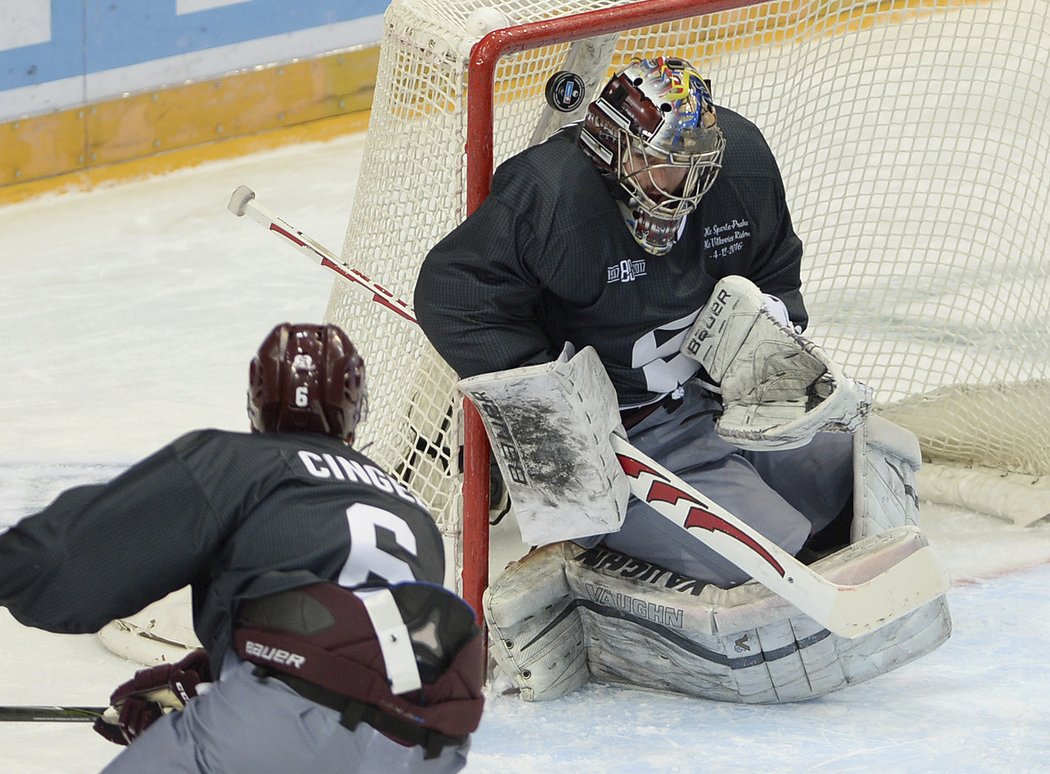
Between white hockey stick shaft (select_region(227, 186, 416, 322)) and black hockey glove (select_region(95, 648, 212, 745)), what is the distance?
1070 millimetres

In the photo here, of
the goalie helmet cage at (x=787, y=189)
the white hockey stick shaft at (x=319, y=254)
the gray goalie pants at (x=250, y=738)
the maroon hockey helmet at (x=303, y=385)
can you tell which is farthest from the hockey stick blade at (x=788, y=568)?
the gray goalie pants at (x=250, y=738)

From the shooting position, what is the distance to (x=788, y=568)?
8.84ft

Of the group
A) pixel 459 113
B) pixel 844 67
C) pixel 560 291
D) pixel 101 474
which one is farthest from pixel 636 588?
pixel 844 67

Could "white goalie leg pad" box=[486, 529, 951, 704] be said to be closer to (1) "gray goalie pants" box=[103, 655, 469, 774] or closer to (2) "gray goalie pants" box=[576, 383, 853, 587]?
(2) "gray goalie pants" box=[576, 383, 853, 587]

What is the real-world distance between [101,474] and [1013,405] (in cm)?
202

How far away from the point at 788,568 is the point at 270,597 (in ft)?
3.56

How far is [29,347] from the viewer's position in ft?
15.1

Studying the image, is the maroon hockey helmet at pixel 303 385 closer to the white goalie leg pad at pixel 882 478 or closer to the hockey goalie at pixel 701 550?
the hockey goalie at pixel 701 550

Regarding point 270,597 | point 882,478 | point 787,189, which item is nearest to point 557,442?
point 882,478

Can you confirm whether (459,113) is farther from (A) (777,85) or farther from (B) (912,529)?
(A) (777,85)

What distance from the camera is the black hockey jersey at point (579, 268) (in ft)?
8.87

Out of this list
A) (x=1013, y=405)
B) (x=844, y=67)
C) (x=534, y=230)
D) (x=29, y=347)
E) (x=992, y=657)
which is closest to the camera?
(x=534, y=230)

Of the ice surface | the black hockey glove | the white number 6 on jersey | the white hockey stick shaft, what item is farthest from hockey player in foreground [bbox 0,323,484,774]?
the white hockey stick shaft

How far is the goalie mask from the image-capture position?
2.63m
